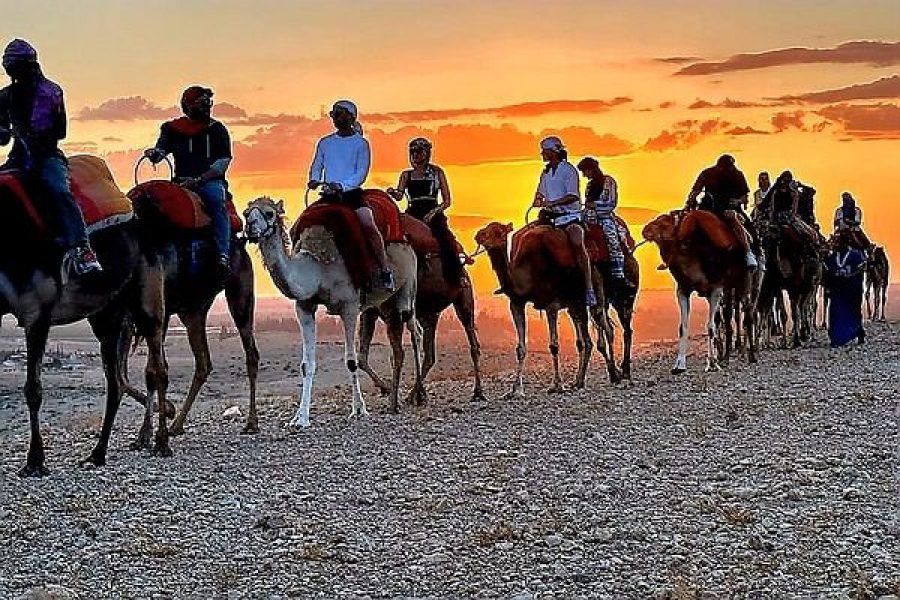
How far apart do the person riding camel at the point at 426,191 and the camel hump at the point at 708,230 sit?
4.29m

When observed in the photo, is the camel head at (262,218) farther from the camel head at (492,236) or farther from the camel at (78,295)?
the camel head at (492,236)

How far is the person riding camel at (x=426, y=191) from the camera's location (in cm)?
1670

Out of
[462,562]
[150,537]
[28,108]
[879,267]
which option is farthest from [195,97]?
[879,267]

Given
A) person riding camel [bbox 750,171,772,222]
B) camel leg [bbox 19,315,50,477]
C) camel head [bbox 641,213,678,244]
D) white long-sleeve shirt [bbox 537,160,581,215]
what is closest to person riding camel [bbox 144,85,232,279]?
camel leg [bbox 19,315,50,477]

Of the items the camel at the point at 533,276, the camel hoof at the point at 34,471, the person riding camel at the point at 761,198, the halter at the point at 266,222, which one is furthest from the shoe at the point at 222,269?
the person riding camel at the point at 761,198

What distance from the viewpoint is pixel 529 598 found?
25.1ft

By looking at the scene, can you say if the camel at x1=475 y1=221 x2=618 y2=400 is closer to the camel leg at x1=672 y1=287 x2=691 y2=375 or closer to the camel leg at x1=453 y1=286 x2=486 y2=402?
the camel leg at x1=453 y1=286 x2=486 y2=402

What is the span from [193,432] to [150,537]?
5734 millimetres

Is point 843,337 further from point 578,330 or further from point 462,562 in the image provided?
point 462,562

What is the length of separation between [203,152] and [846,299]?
15178 millimetres

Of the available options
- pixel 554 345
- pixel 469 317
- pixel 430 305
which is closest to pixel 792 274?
pixel 554 345

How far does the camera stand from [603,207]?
62.2ft

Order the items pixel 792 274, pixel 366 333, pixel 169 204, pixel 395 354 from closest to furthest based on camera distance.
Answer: pixel 169 204
pixel 395 354
pixel 366 333
pixel 792 274

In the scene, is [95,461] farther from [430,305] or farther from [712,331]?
[712,331]
